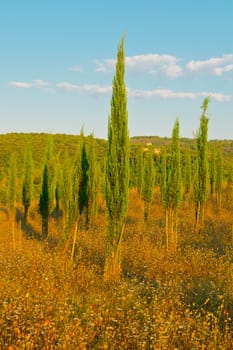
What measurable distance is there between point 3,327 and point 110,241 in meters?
6.78

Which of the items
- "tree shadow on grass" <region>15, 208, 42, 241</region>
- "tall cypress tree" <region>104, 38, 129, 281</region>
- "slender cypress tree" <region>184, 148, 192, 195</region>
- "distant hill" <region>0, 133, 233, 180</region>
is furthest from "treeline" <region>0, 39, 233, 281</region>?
"distant hill" <region>0, 133, 233, 180</region>

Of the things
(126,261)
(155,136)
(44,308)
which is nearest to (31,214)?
(126,261)

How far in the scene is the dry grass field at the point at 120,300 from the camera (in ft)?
20.1

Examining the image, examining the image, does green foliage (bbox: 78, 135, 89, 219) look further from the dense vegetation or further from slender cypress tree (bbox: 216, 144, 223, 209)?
slender cypress tree (bbox: 216, 144, 223, 209)

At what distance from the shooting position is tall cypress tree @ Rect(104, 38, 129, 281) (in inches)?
508

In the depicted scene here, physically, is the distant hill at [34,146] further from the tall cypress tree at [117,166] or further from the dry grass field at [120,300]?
the tall cypress tree at [117,166]

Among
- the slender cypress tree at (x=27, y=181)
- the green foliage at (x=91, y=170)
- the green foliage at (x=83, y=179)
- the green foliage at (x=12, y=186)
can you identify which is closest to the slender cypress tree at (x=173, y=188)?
the green foliage at (x=83, y=179)

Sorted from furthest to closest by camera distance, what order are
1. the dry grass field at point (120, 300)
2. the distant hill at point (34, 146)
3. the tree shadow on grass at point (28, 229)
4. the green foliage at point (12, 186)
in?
the distant hill at point (34, 146), the tree shadow on grass at point (28, 229), the green foliage at point (12, 186), the dry grass field at point (120, 300)

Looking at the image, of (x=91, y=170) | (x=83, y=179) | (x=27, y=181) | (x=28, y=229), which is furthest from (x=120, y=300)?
(x=27, y=181)

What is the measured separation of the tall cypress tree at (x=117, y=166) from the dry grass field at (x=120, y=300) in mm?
1324

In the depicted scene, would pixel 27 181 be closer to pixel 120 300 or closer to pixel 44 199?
pixel 44 199

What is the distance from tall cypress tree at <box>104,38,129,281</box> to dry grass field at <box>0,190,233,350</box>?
4.34ft

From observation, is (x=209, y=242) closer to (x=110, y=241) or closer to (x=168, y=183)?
(x=168, y=183)

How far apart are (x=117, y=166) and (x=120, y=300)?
533 cm
